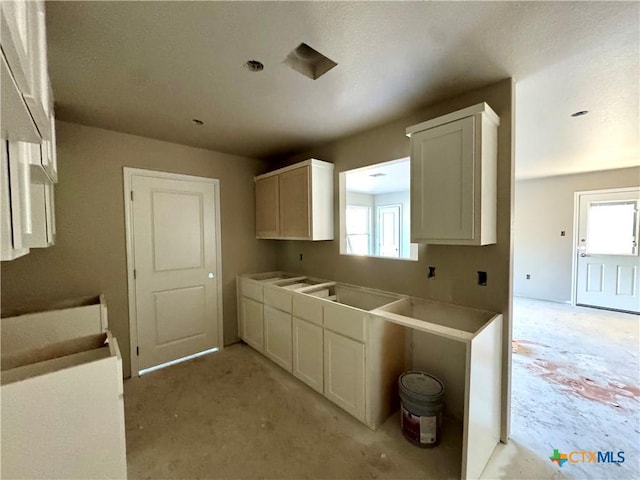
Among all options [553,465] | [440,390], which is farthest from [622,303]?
[440,390]

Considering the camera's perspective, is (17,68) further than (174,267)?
No

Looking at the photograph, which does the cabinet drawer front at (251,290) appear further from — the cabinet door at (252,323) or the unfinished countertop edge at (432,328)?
the unfinished countertop edge at (432,328)

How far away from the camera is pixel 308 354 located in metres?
2.45

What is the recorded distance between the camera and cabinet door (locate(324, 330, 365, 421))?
6.60 ft

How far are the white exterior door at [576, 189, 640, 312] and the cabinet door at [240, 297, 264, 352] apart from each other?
19.2 feet

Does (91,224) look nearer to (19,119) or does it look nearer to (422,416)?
(19,119)

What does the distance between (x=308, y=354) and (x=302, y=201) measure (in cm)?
156

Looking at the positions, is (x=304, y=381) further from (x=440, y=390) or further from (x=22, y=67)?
(x=22, y=67)

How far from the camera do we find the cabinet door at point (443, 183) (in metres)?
1.72

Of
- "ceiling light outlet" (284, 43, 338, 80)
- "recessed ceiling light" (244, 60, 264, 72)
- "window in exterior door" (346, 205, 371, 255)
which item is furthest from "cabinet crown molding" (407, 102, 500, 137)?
"window in exterior door" (346, 205, 371, 255)

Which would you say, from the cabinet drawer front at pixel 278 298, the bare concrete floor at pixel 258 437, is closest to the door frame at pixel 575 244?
the bare concrete floor at pixel 258 437

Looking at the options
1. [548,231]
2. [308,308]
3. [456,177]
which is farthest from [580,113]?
[548,231]

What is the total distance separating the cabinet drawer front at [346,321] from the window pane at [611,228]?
540cm

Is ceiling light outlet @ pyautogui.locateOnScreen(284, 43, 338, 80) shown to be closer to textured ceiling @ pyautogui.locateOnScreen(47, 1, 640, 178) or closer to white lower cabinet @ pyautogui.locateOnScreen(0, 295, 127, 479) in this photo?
textured ceiling @ pyautogui.locateOnScreen(47, 1, 640, 178)
